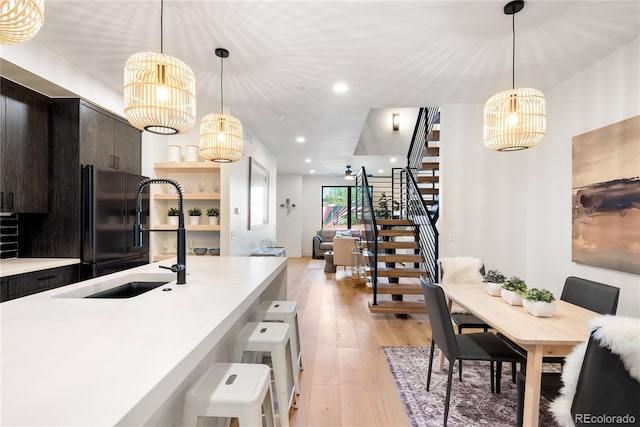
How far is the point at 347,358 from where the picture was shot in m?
2.96

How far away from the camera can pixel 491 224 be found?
3.96 m

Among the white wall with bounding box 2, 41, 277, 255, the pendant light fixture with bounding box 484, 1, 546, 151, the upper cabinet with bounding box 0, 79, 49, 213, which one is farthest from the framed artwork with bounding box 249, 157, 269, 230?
the pendant light fixture with bounding box 484, 1, 546, 151

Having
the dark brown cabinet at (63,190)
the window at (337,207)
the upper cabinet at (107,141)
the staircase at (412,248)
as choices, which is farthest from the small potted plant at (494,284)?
the window at (337,207)

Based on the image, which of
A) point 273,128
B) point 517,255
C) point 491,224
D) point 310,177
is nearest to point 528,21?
point 491,224

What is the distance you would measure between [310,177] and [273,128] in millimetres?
5870

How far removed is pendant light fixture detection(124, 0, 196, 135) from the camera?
1.81m

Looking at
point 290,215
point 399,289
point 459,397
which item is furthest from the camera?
point 290,215

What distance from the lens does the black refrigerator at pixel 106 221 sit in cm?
312

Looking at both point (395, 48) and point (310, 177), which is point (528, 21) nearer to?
point (395, 48)

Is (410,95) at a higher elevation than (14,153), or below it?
higher

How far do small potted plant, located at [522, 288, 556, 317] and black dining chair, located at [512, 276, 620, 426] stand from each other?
26 cm

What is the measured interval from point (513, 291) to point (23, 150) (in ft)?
13.9

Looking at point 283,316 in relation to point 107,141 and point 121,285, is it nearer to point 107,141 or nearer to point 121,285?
point 121,285

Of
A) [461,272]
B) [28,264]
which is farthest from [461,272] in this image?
[28,264]
